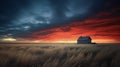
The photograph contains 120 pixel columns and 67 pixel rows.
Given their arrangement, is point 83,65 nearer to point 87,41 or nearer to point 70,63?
point 70,63

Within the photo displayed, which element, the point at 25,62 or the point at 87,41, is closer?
the point at 25,62

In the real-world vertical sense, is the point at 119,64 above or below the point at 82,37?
below

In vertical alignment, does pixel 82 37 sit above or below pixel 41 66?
Answer: above

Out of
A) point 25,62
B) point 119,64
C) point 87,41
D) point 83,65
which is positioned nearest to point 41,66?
point 25,62

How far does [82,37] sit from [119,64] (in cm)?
5669

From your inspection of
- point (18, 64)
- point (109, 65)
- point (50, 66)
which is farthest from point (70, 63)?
point (18, 64)

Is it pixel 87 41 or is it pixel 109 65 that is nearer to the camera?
pixel 109 65

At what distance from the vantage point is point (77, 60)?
8055 mm

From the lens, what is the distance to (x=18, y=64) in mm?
7629

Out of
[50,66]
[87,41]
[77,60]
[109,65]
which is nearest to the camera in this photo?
[50,66]

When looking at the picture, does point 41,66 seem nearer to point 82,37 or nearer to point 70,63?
point 70,63

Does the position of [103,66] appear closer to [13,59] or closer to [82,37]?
[13,59]

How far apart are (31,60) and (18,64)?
0.76 meters

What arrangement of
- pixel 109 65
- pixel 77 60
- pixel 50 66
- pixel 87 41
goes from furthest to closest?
pixel 87 41 < pixel 77 60 < pixel 109 65 < pixel 50 66
